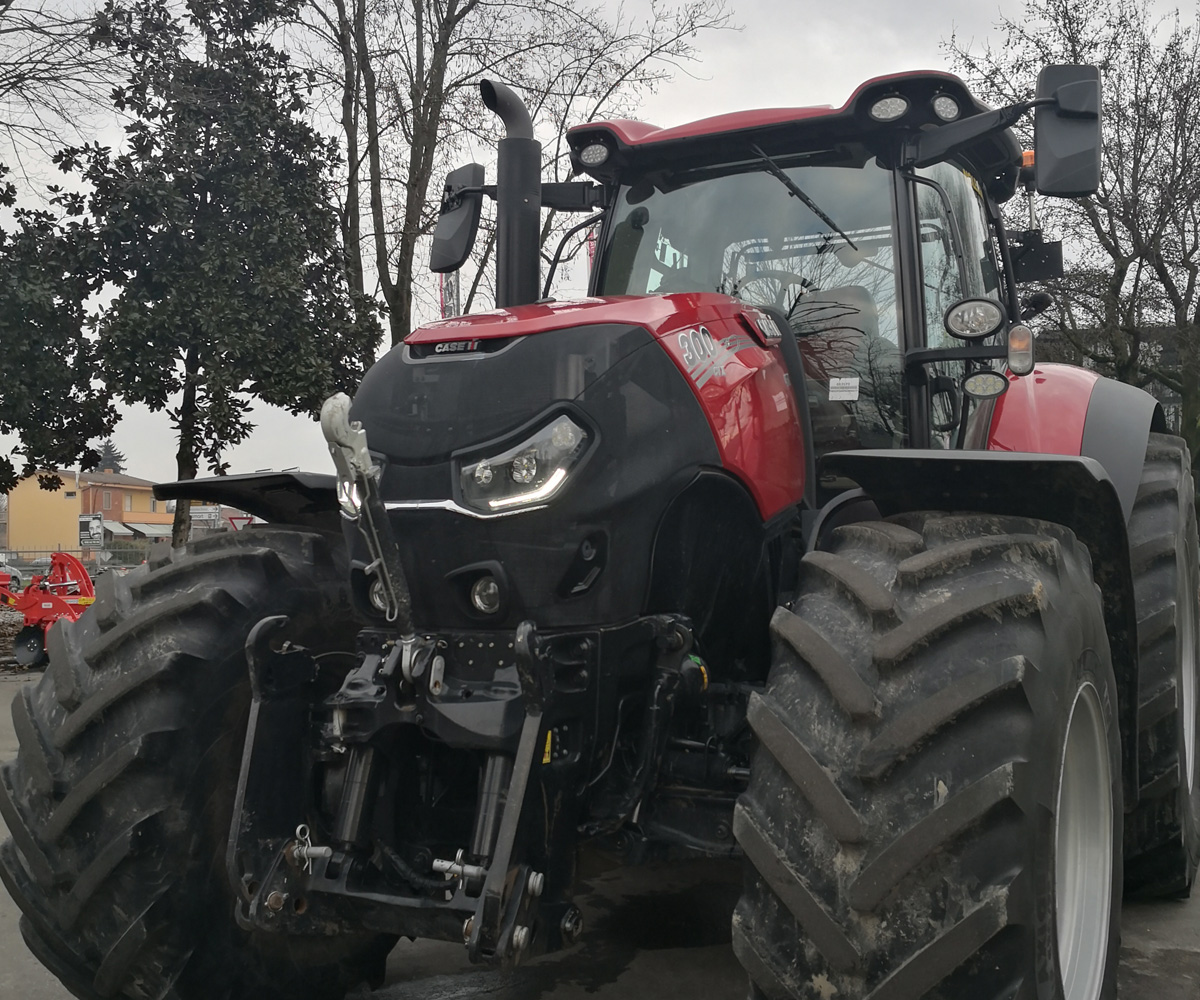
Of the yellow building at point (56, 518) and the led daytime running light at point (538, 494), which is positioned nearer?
the led daytime running light at point (538, 494)

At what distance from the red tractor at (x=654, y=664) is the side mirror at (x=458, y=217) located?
300 millimetres

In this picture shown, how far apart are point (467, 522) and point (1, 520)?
5878 cm

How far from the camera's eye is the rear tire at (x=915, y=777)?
1.97m

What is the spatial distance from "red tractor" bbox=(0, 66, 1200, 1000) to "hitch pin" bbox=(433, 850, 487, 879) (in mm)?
14

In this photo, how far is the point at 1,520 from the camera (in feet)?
178

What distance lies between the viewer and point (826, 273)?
3576 millimetres

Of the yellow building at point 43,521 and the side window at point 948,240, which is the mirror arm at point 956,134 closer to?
the side window at point 948,240

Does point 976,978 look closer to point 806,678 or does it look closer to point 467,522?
point 806,678

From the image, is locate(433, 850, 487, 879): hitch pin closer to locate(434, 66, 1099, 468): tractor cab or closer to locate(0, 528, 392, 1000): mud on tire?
locate(0, 528, 392, 1000): mud on tire

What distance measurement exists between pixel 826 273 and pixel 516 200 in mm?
991

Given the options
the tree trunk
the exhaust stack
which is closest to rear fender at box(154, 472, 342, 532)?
the exhaust stack

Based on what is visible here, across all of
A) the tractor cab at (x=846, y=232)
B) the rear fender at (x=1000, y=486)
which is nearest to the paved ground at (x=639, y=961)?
the rear fender at (x=1000, y=486)

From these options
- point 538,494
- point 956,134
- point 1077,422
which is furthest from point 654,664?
point 1077,422

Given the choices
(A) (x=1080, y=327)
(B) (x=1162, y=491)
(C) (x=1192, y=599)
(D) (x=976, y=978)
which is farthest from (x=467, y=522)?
(A) (x=1080, y=327)
